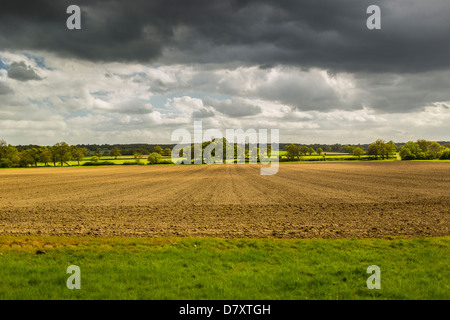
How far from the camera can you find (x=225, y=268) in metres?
8.58

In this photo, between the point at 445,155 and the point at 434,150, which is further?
the point at 434,150

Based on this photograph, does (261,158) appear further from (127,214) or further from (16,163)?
(127,214)

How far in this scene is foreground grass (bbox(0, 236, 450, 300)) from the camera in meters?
6.75

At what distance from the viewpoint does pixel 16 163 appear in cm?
11869

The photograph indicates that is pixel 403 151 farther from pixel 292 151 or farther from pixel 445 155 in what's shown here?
pixel 292 151

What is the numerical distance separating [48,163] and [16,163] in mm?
15040

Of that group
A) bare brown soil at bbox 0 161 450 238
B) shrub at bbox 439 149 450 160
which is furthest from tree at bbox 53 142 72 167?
shrub at bbox 439 149 450 160

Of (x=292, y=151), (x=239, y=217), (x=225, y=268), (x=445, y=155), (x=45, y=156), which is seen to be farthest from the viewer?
(x=292, y=151)

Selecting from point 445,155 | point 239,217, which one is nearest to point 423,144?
point 445,155

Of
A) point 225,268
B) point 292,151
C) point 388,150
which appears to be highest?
point 388,150

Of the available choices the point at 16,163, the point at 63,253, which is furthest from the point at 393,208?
the point at 16,163

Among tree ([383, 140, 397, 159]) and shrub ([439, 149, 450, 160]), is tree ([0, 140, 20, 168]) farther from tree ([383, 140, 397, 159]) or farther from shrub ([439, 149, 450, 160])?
shrub ([439, 149, 450, 160])

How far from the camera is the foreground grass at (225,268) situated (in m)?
6.75

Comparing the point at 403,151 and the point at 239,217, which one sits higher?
the point at 403,151
